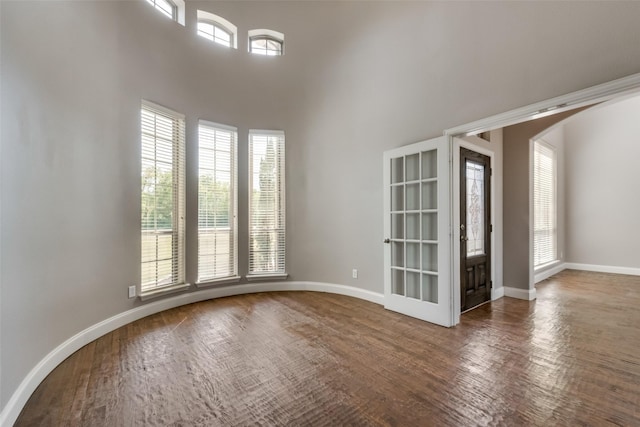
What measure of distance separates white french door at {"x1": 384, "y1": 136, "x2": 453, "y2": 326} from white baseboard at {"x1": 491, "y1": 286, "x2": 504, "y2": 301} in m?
1.54

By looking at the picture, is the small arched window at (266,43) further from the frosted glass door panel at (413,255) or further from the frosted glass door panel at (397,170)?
the frosted glass door panel at (413,255)

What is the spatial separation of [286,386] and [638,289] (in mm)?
6217

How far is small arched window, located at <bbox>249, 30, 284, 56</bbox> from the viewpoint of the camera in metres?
4.58

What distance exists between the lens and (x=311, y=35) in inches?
176

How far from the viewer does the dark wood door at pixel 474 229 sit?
3.59 m

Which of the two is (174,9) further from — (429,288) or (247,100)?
(429,288)

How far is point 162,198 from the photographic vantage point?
3629 millimetres

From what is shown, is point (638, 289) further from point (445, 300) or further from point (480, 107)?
point (480, 107)

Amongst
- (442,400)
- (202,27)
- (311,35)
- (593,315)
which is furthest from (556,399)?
(202,27)

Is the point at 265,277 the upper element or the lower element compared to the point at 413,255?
lower

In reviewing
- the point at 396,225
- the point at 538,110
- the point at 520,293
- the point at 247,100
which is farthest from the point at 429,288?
the point at 247,100

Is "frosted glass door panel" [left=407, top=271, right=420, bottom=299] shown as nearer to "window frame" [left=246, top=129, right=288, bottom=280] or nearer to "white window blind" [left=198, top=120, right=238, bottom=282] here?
"window frame" [left=246, top=129, right=288, bottom=280]

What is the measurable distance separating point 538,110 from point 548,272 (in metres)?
4.73

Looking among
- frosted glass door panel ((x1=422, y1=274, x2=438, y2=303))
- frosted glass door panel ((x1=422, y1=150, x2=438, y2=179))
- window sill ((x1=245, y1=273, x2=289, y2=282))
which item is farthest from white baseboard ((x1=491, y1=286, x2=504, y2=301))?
window sill ((x1=245, y1=273, x2=289, y2=282))
